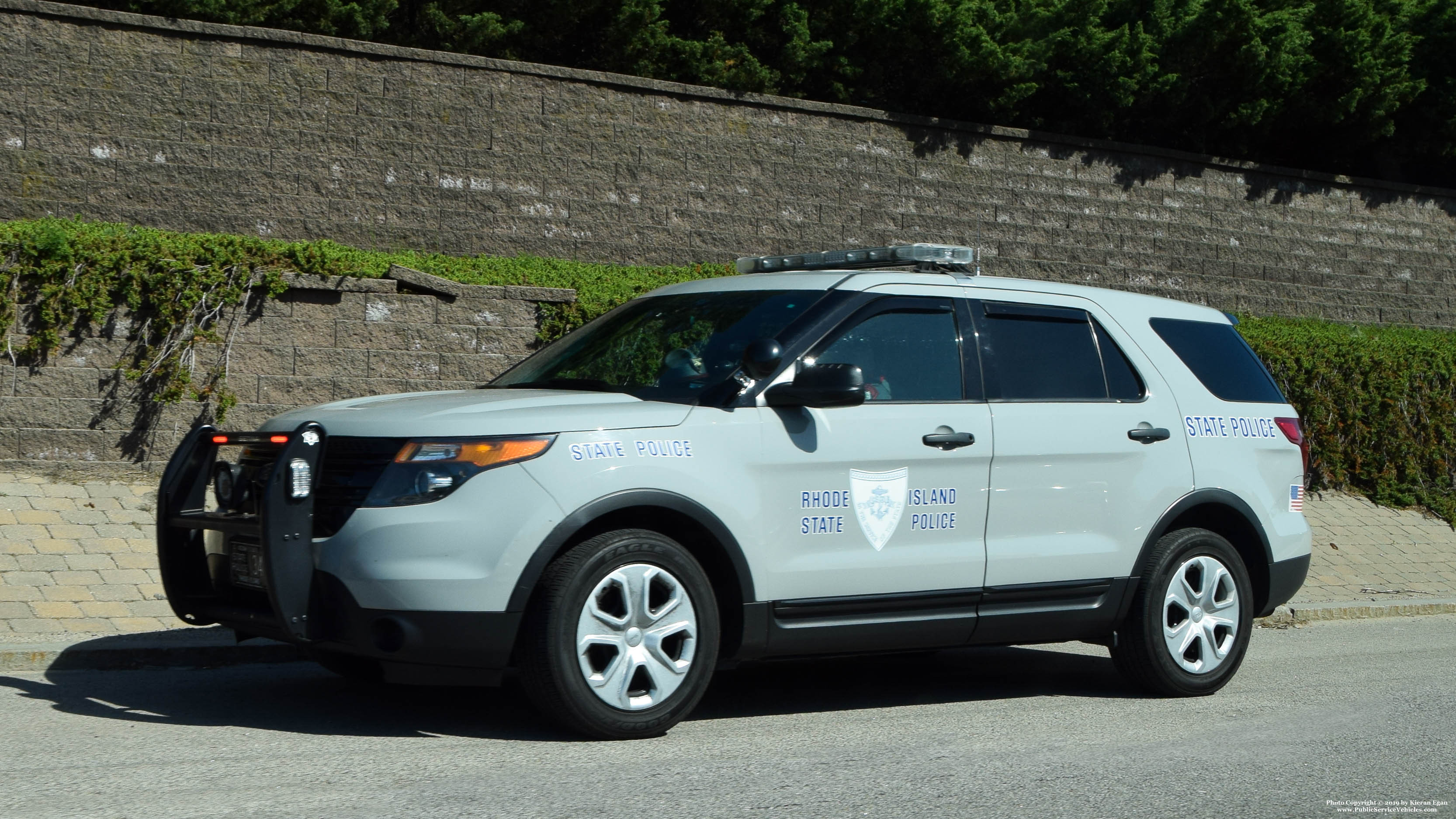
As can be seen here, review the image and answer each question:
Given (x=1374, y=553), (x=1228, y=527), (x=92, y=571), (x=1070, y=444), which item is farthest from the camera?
(x=1374, y=553)

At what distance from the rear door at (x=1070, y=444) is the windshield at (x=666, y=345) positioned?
1.04m

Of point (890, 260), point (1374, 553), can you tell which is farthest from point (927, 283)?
point (1374, 553)

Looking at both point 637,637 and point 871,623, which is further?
point 871,623

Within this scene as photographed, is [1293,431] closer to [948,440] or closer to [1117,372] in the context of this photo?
[1117,372]

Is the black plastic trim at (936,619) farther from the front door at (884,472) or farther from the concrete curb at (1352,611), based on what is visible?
the concrete curb at (1352,611)

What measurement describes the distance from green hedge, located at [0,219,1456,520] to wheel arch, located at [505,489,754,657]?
5326 millimetres

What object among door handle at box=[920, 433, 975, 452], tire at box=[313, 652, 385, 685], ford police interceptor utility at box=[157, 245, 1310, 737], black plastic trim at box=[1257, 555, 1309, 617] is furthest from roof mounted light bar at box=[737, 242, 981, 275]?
tire at box=[313, 652, 385, 685]

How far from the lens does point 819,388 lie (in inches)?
231

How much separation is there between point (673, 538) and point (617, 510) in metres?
0.36

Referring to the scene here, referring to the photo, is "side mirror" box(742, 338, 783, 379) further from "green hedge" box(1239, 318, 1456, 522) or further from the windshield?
"green hedge" box(1239, 318, 1456, 522)

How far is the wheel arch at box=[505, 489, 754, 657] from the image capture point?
541 centimetres

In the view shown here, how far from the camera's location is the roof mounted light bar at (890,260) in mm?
6785

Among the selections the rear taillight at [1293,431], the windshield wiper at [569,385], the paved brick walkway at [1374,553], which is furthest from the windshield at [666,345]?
the paved brick walkway at [1374,553]

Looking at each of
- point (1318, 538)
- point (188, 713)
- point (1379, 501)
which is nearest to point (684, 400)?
point (188, 713)
